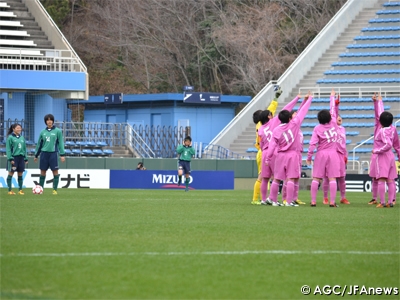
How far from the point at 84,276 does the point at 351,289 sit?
2433 mm

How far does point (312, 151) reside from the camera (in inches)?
708

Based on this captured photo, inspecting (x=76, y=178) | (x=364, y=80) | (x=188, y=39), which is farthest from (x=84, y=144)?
(x=188, y=39)

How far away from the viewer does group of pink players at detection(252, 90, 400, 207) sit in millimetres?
17125

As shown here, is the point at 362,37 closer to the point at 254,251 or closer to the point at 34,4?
the point at 34,4

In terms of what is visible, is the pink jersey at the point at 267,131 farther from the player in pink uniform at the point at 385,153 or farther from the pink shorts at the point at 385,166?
the pink shorts at the point at 385,166

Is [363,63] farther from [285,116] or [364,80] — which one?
[285,116]

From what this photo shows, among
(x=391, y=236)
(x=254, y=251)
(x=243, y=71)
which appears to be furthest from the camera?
(x=243, y=71)

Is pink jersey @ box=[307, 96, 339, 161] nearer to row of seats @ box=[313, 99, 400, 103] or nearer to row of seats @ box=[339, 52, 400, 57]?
row of seats @ box=[313, 99, 400, 103]

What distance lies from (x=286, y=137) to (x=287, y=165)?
59 centimetres

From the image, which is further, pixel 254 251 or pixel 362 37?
pixel 362 37

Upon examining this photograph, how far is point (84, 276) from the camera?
7656 mm

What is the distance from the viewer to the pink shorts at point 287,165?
56.1ft

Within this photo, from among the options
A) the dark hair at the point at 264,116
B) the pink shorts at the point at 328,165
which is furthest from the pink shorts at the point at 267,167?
the pink shorts at the point at 328,165

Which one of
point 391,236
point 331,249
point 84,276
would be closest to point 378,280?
point 331,249
